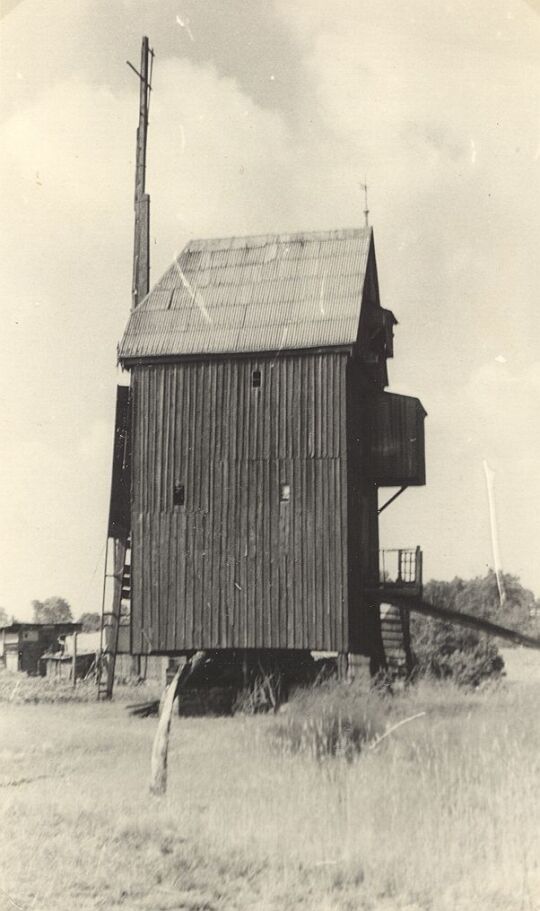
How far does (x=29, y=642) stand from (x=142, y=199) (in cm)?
2001

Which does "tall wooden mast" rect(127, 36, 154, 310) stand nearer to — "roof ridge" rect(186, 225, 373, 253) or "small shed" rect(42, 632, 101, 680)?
"roof ridge" rect(186, 225, 373, 253)

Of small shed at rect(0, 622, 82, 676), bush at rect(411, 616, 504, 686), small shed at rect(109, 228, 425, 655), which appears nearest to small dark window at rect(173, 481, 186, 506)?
small shed at rect(109, 228, 425, 655)

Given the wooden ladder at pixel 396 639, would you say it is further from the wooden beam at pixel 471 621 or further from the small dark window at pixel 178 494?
the small dark window at pixel 178 494

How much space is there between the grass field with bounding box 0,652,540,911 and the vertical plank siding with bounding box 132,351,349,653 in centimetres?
475

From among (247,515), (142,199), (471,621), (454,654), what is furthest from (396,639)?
(142,199)

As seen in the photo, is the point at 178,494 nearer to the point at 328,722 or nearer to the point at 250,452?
the point at 250,452

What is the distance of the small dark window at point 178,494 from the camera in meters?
19.4

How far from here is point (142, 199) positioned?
16.8 meters

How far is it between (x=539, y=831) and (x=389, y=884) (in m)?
2.11

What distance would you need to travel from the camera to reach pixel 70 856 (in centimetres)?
978

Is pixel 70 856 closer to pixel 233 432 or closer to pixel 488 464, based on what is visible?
pixel 488 464

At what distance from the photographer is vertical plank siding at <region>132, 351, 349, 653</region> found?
1895 centimetres

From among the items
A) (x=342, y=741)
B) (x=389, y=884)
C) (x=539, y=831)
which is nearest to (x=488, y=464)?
(x=342, y=741)

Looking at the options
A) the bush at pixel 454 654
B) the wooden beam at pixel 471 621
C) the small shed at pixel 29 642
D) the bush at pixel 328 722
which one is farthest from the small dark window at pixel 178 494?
the small shed at pixel 29 642
